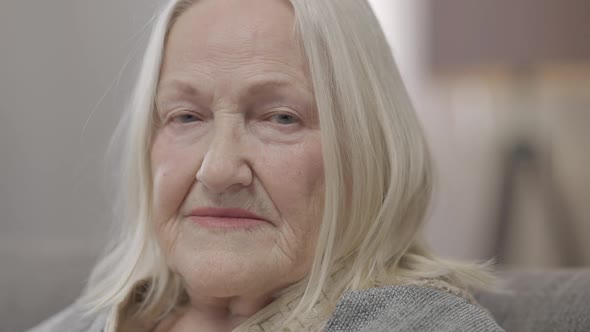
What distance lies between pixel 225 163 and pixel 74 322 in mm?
532

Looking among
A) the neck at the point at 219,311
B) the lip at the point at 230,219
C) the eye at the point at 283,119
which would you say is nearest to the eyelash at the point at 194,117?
the eye at the point at 283,119

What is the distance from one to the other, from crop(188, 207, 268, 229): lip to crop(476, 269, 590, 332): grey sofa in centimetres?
52

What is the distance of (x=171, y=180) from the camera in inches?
51.3

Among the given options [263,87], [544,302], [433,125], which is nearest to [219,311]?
[263,87]

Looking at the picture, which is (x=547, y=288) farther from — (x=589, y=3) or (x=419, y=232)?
(x=589, y=3)

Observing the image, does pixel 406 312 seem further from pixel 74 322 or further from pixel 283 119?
pixel 74 322

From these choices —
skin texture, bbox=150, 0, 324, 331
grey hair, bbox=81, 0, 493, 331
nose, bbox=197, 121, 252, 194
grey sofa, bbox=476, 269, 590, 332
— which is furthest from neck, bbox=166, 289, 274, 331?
grey sofa, bbox=476, 269, 590, 332

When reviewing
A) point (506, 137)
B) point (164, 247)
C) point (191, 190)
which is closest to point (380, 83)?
point (191, 190)

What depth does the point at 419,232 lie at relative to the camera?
54.3 inches

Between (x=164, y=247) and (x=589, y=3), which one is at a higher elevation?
(x=589, y=3)

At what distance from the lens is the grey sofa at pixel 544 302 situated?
137 centimetres

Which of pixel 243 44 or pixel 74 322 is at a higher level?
pixel 243 44

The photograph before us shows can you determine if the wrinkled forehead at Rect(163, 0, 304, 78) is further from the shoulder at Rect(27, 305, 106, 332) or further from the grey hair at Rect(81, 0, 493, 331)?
the shoulder at Rect(27, 305, 106, 332)

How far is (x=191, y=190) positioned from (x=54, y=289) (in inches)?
26.3
